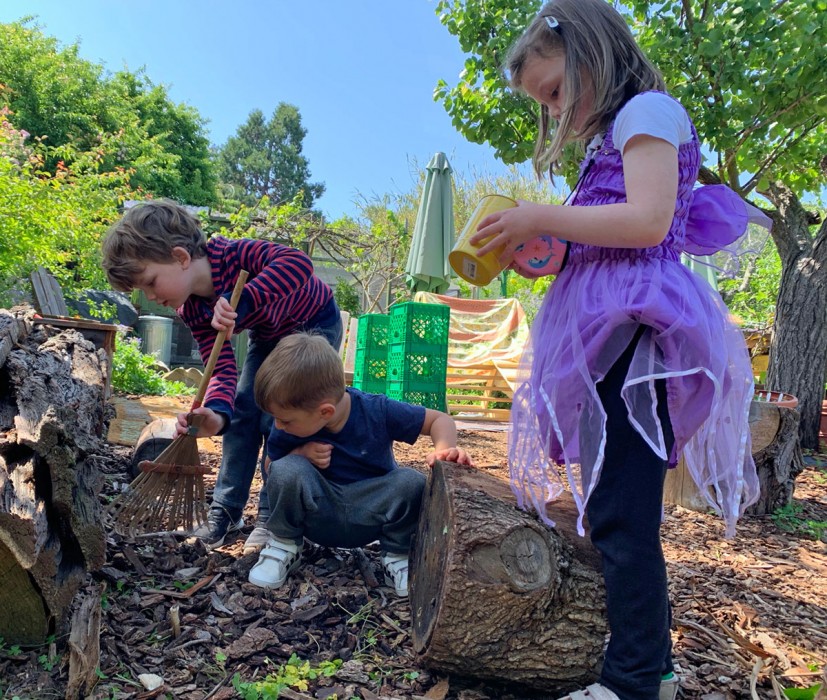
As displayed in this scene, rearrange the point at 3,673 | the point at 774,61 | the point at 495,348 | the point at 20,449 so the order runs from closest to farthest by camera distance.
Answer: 1. the point at 3,673
2. the point at 20,449
3. the point at 774,61
4. the point at 495,348

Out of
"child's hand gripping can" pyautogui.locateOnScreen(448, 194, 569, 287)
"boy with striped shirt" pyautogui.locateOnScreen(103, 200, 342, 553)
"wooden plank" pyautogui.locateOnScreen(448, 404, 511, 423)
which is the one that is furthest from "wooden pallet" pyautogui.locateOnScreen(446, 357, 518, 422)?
"child's hand gripping can" pyautogui.locateOnScreen(448, 194, 569, 287)

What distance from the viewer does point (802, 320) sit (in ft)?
18.7

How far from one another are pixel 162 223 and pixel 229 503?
1.08 meters

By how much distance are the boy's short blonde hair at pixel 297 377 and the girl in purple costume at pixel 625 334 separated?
0.68 m

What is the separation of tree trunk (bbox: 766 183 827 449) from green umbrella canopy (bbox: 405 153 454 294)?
3.92 meters

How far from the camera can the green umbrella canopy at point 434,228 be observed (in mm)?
8445

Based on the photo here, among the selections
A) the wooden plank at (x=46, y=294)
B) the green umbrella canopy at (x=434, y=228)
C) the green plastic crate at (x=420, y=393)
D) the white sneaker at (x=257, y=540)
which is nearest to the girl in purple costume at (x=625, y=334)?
the white sneaker at (x=257, y=540)

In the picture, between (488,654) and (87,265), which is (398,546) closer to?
(488,654)

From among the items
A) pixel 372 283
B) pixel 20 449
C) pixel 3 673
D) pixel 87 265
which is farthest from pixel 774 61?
pixel 372 283

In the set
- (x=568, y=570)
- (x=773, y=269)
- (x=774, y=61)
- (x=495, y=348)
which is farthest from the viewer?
(x=773, y=269)

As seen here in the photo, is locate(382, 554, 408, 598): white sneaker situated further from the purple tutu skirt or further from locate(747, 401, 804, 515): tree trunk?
locate(747, 401, 804, 515): tree trunk

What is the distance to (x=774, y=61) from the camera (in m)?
4.16

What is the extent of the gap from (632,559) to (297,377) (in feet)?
3.49

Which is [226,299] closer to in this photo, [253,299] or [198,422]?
[253,299]
